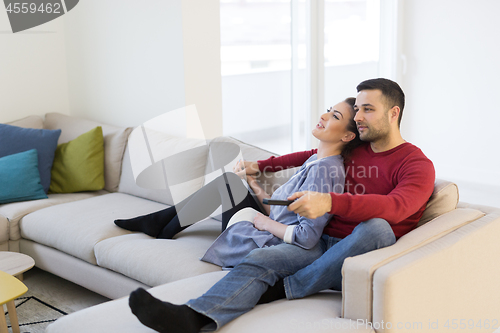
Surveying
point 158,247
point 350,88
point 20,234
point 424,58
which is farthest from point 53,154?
point 424,58

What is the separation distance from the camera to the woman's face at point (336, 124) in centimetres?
195

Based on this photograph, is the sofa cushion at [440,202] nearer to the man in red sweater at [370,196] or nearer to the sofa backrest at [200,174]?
the man in red sweater at [370,196]

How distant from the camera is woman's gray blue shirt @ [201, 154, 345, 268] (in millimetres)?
1772

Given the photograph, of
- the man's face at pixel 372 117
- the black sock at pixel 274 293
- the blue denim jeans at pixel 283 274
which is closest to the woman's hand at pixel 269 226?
the blue denim jeans at pixel 283 274

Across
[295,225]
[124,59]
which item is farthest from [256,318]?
[124,59]

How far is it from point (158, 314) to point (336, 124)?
1.03m

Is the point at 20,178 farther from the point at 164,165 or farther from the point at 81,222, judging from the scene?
the point at 164,165

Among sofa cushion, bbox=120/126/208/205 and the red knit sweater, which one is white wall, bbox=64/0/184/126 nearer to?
sofa cushion, bbox=120/126/208/205

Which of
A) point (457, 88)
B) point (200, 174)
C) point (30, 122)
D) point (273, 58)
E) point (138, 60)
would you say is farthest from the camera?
point (457, 88)

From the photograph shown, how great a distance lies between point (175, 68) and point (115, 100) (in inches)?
28.5

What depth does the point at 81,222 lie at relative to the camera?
2.51 metres

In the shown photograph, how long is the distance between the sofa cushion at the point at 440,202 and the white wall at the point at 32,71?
3.05 m

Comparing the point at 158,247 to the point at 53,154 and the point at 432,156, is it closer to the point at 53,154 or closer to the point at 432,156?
the point at 53,154

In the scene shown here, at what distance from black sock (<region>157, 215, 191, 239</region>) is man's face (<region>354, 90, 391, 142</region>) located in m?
1.00
